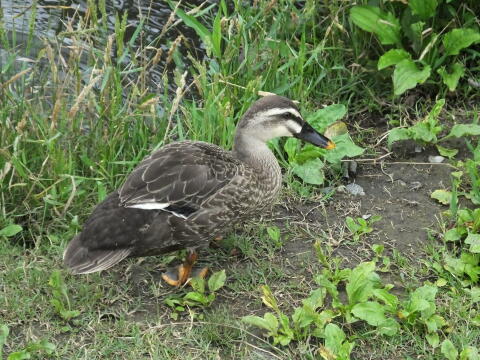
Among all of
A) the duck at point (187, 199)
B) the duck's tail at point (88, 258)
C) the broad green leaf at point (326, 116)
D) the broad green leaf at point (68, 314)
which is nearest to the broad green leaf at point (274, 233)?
the duck at point (187, 199)

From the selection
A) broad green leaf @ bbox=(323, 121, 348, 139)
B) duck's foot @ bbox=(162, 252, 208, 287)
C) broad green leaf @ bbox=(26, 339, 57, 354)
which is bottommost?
duck's foot @ bbox=(162, 252, 208, 287)

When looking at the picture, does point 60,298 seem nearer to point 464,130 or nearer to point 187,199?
point 187,199

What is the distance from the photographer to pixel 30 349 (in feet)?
12.6

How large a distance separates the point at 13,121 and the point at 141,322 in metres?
1.61

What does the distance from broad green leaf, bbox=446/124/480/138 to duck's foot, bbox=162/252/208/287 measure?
2.01m

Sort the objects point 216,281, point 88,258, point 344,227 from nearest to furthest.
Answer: point 88,258 < point 216,281 < point 344,227

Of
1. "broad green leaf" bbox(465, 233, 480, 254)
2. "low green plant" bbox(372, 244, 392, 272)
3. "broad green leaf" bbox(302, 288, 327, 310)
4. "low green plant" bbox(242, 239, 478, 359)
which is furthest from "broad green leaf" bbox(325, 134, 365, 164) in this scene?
"broad green leaf" bbox(302, 288, 327, 310)

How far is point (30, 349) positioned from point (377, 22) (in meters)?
3.38

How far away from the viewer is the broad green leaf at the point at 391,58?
5.64 metres

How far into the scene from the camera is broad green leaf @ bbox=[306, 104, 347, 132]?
547 cm

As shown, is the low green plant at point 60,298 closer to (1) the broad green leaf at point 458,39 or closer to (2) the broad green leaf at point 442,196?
(2) the broad green leaf at point 442,196

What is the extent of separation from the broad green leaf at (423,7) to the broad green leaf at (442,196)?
1386 millimetres

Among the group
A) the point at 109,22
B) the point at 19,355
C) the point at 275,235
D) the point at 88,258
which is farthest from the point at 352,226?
the point at 109,22

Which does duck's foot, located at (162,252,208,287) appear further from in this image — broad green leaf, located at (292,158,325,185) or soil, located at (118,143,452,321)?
broad green leaf, located at (292,158,325,185)
